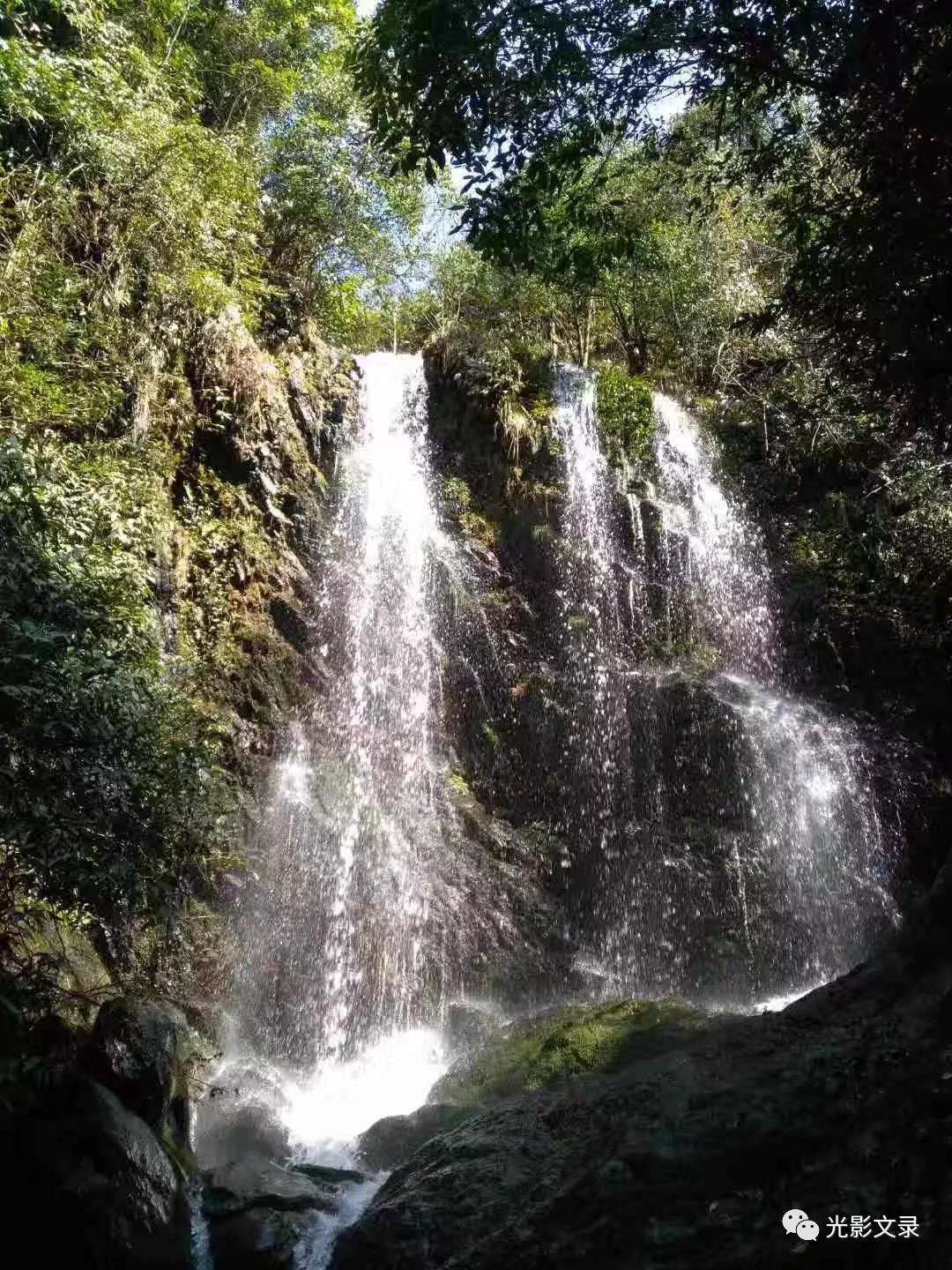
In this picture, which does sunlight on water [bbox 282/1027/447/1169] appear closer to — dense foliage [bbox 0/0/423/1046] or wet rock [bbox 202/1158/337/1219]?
wet rock [bbox 202/1158/337/1219]

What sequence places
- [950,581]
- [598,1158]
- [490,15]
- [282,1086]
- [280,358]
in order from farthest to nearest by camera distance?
[280,358] < [282,1086] < [950,581] < [490,15] < [598,1158]

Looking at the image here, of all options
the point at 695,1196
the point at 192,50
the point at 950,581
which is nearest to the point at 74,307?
the point at 192,50

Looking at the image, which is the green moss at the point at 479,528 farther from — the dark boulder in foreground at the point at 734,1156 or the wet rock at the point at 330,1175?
the dark boulder in foreground at the point at 734,1156

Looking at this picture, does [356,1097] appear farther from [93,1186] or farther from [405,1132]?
[93,1186]

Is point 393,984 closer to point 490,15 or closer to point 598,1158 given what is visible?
point 598,1158

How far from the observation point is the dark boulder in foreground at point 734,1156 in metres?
2.79

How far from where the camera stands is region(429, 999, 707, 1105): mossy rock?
6395 millimetres

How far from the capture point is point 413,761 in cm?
1212

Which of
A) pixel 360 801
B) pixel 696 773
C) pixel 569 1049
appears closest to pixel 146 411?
pixel 360 801

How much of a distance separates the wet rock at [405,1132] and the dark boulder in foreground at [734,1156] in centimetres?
247

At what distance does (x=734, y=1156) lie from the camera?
3164mm

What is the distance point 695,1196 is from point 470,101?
5550 millimetres

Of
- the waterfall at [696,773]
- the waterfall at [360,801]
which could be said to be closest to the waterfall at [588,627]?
the waterfall at [696,773]

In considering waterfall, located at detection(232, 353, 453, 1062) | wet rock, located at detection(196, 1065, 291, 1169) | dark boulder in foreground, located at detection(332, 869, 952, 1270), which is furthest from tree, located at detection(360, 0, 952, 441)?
waterfall, located at detection(232, 353, 453, 1062)
